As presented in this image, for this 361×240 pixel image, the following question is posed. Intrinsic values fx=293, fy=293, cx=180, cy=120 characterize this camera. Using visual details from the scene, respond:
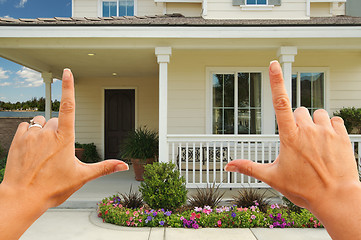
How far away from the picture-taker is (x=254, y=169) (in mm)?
814

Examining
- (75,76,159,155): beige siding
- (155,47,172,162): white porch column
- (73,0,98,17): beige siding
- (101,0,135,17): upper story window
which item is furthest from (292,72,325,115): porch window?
(73,0,98,17): beige siding

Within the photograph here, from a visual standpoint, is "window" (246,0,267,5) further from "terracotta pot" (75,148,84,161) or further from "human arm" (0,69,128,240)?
"human arm" (0,69,128,240)

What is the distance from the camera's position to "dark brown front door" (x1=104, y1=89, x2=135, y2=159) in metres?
10.3

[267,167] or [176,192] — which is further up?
[267,167]

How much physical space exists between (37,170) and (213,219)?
407cm

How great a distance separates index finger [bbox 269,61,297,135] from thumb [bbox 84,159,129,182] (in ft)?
1.44

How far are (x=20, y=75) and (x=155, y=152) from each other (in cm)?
2234

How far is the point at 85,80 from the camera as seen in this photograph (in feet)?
32.9

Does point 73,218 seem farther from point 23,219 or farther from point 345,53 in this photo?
point 345,53

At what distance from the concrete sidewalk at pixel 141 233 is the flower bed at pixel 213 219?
0.36 ft

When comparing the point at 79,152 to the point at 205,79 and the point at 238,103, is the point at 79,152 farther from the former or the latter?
the point at 238,103

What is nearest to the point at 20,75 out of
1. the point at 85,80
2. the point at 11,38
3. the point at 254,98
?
the point at 85,80

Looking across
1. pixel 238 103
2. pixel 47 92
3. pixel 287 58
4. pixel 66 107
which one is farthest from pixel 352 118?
pixel 47 92

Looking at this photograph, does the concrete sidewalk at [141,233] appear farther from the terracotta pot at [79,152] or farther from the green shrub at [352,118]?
the terracotta pot at [79,152]
